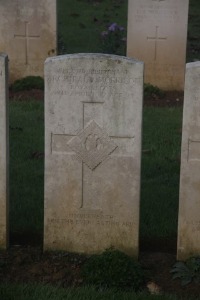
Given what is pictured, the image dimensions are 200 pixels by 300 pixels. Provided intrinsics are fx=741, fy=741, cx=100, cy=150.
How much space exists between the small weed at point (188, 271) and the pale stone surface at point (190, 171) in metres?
0.17

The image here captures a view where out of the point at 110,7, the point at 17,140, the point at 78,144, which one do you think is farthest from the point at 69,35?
the point at 78,144

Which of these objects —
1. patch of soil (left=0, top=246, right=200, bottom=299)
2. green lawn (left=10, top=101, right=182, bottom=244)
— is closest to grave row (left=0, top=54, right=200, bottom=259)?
patch of soil (left=0, top=246, right=200, bottom=299)

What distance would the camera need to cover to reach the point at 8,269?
5.57 metres

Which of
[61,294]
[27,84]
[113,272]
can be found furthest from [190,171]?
[27,84]

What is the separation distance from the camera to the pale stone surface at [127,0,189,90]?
38.8 feet

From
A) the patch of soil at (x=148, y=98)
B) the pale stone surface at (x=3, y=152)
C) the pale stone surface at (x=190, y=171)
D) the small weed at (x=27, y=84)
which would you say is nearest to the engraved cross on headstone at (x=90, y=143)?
the pale stone surface at (x=3, y=152)

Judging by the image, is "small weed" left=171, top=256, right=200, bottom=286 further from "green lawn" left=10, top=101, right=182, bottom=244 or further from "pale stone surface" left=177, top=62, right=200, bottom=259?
"green lawn" left=10, top=101, right=182, bottom=244

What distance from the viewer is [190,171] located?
5652 mm

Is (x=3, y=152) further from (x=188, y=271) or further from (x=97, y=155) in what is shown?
(x=188, y=271)

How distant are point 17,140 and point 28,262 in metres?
3.41

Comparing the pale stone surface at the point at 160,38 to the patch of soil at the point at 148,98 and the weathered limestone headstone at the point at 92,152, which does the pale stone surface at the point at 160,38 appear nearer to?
the patch of soil at the point at 148,98

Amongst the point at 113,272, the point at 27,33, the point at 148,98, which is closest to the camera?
the point at 113,272

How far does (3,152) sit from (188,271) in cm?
168

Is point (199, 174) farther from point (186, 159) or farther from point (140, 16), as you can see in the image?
point (140, 16)
